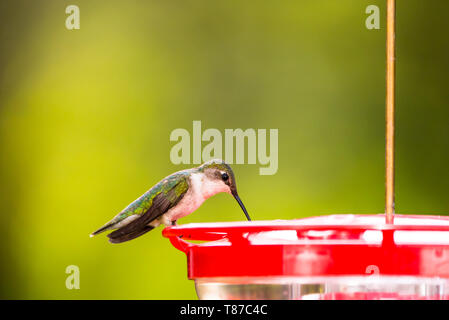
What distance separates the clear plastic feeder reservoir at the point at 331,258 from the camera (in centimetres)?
145

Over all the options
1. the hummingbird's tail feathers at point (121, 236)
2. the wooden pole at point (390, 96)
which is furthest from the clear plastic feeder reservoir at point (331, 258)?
the hummingbird's tail feathers at point (121, 236)

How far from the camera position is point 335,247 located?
1476 mm

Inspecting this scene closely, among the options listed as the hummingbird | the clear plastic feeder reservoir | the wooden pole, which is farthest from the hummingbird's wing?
the wooden pole

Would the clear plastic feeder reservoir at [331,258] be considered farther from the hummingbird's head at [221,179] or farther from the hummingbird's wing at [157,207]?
the hummingbird's head at [221,179]

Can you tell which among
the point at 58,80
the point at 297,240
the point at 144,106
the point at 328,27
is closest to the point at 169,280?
the point at 144,106

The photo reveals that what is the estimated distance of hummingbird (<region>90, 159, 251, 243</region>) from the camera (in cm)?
282

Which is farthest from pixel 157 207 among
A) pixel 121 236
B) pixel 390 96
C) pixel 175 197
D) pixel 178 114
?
pixel 178 114

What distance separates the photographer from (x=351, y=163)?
5309mm

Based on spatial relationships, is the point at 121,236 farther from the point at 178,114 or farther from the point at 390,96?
the point at 178,114

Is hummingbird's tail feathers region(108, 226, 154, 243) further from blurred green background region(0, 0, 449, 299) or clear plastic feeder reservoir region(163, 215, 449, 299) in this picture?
blurred green background region(0, 0, 449, 299)

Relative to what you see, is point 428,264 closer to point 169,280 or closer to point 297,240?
point 297,240

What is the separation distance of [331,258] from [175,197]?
148 cm
